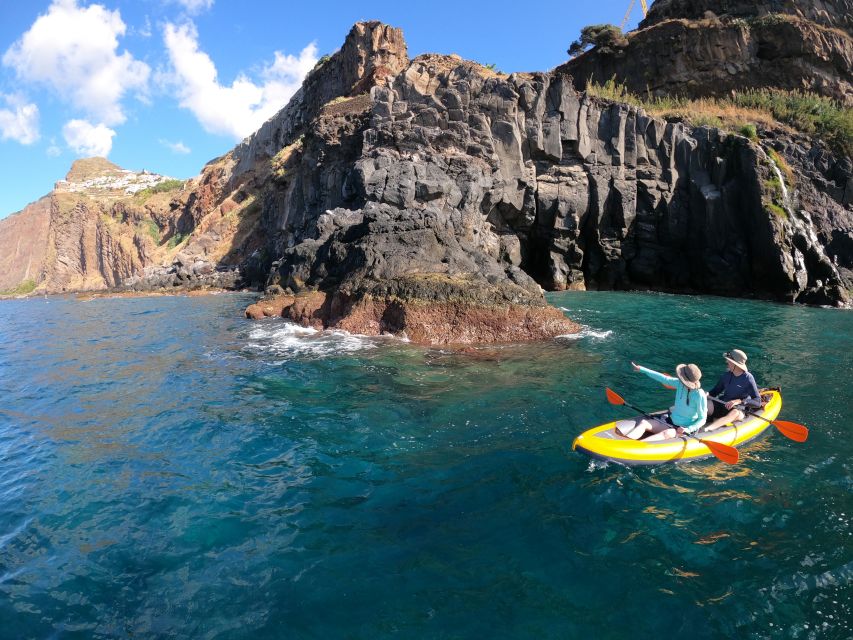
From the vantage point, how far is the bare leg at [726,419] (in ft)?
22.9

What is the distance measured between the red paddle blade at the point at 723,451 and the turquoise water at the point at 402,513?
0.27 meters

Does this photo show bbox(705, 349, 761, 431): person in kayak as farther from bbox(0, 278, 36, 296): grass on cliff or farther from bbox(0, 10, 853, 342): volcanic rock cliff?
bbox(0, 278, 36, 296): grass on cliff

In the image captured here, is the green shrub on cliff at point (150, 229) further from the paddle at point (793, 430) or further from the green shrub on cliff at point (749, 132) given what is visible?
the paddle at point (793, 430)

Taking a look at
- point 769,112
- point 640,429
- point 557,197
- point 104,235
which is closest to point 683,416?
point 640,429

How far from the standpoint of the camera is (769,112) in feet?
101

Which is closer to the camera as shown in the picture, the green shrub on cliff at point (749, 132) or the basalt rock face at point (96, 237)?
the green shrub on cliff at point (749, 132)

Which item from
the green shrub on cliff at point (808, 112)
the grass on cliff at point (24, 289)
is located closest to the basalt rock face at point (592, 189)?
the green shrub on cliff at point (808, 112)

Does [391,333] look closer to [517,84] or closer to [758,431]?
[758,431]

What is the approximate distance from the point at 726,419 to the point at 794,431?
0.81 m

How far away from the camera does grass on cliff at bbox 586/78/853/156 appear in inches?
1097

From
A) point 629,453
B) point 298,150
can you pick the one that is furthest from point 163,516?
point 298,150

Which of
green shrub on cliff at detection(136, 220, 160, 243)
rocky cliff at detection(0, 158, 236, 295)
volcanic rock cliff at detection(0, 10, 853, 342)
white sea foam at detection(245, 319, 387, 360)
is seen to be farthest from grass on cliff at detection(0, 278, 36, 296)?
white sea foam at detection(245, 319, 387, 360)

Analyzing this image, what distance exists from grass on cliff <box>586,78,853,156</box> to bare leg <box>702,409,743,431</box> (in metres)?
27.0

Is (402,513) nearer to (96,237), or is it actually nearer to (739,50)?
(739,50)
